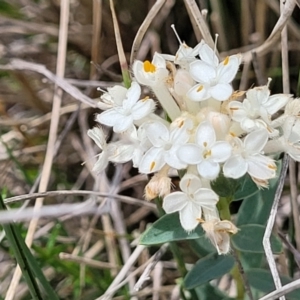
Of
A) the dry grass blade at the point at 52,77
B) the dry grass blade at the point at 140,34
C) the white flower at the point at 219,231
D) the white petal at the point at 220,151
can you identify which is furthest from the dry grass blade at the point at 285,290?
the dry grass blade at the point at 52,77

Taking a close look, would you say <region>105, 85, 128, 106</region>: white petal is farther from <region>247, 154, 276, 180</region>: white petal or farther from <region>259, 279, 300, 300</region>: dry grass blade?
<region>259, 279, 300, 300</region>: dry grass blade

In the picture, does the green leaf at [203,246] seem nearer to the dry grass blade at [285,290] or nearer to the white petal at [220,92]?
the dry grass blade at [285,290]

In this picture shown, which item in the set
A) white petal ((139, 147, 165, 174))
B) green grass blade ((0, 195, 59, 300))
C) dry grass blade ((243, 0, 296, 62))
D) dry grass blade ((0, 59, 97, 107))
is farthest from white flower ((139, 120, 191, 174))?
dry grass blade ((0, 59, 97, 107))

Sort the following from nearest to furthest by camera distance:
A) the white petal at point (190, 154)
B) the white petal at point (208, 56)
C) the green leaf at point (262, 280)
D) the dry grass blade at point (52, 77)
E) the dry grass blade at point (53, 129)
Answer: the white petal at point (190, 154)
the white petal at point (208, 56)
the green leaf at point (262, 280)
the dry grass blade at point (53, 129)
the dry grass blade at point (52, 77)

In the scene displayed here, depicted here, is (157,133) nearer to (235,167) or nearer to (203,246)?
(235,167)

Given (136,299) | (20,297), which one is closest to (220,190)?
(136,299)

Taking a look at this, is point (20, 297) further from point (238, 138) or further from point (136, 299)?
point (238, 138)

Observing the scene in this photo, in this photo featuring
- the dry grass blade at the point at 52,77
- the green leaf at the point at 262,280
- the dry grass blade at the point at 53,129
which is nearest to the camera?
the green leaf at the point at 262,280
